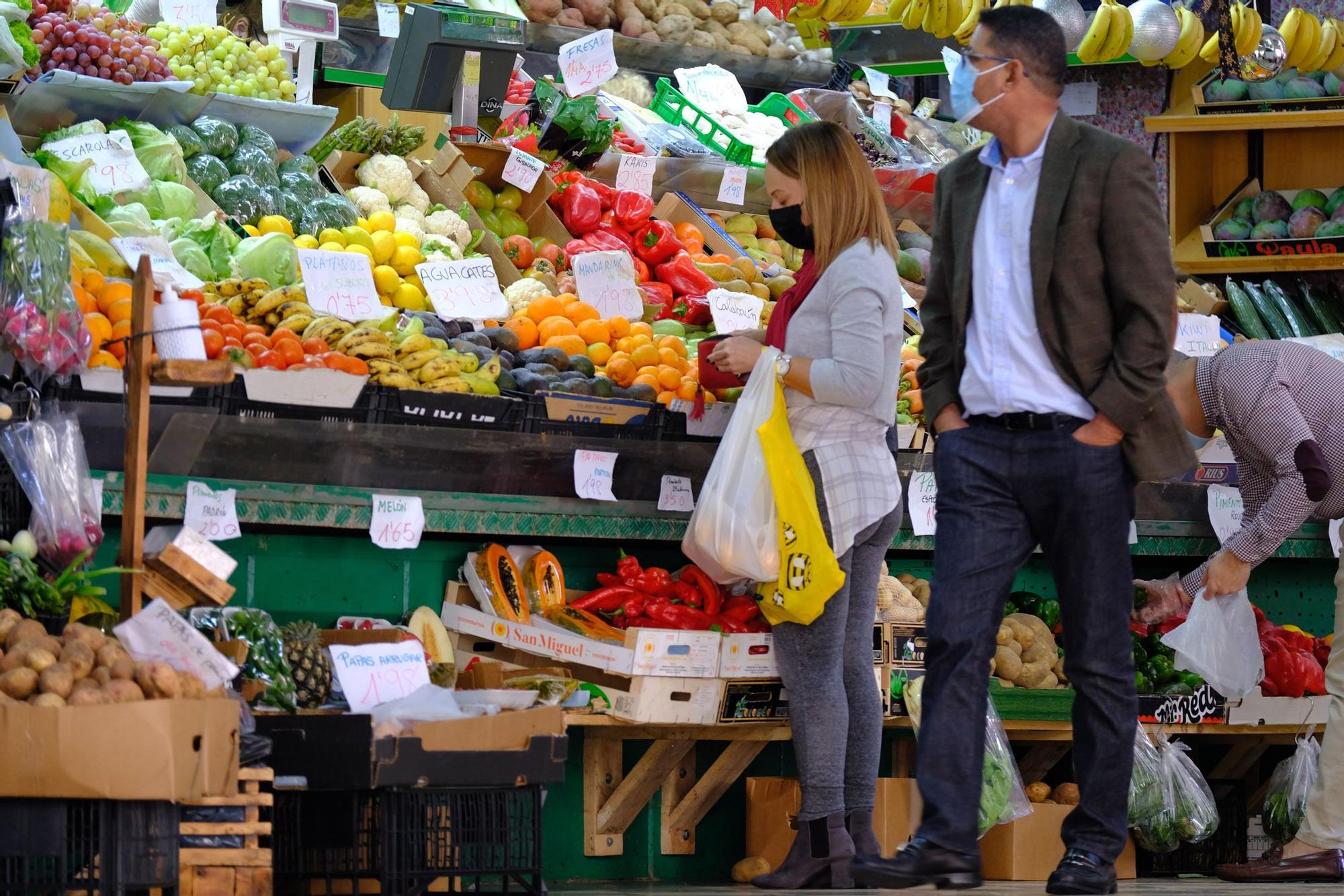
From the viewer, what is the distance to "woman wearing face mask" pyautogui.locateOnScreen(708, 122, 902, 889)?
4.07 meters

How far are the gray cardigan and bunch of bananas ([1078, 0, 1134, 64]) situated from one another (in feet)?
12.1

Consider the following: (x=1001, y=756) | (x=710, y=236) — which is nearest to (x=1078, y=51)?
(x=710, y=236)

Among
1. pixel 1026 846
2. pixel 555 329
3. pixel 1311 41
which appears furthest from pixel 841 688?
pixel 1311 41

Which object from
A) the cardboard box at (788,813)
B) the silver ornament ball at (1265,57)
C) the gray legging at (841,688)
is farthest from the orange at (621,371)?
the silver ornament ball at (1265,57)

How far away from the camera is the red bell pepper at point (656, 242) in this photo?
238 inches

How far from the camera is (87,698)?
9.88ft

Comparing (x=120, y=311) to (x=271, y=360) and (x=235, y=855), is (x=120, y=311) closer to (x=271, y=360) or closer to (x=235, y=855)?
(x=271, y=360)

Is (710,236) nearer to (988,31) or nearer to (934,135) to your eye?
(934,135)

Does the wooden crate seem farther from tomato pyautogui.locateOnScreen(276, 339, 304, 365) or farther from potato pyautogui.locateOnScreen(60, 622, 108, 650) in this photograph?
tomato pyautogui.locateOnScreen(276, 339, 304, 365)

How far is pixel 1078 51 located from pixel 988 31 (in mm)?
4464

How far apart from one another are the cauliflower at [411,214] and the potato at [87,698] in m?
2.69

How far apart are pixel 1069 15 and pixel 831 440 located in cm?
375

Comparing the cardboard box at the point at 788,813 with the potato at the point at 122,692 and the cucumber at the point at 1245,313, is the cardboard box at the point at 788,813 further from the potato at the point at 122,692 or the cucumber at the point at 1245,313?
the cucumber at the point at 1245,313

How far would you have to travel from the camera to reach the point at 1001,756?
15.5ft
